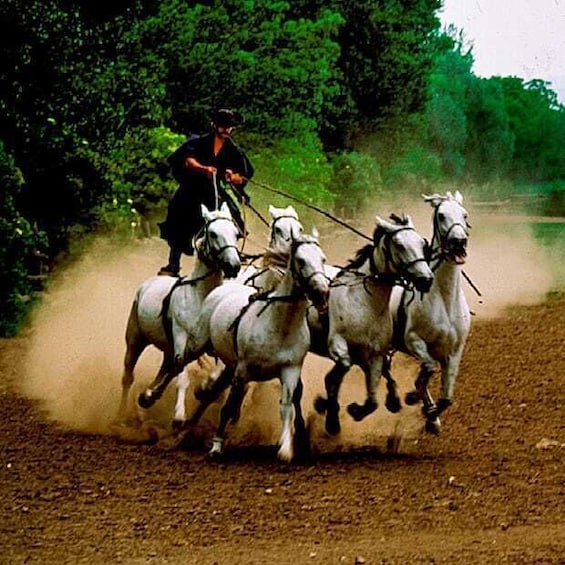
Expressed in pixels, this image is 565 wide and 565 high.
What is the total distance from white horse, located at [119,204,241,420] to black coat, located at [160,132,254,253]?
0.66 metres

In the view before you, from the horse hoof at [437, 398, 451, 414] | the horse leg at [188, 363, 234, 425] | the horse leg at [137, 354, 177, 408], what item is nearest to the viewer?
the horse hoof at [437, 398, 451, 414]

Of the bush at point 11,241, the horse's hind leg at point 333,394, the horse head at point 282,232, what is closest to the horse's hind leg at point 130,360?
the horse's hind leg at point 333,394

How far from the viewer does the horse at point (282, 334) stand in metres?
11.2

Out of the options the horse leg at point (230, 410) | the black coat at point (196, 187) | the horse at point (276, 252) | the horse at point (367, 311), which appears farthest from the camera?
the black coat at point (196, 187)

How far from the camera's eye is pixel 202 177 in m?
14.4

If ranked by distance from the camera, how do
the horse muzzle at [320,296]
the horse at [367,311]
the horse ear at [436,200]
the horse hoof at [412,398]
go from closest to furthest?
1. the horse muzzle at [320,296]
2. the horse at [367,311]
3. the horse ear at [436,200]
4. the horse hoof at [412,398]

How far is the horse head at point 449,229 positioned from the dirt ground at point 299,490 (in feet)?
5.33

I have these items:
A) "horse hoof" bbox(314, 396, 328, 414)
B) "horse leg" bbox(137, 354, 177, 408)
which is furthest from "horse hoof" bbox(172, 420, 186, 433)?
"horse hoof" bbox(314, 396, 328, 414)

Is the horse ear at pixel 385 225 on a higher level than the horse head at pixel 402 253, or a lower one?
higher

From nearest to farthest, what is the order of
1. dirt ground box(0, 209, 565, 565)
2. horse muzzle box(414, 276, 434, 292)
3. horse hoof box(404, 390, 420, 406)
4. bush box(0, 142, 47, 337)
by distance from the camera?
dirt ground box(0, 209, 565, 565) → horse muzzle box(414, 276, 434, 292) → horse hoof box(404, 390, 420, 406) → bush box(0, 142, 47, 337)

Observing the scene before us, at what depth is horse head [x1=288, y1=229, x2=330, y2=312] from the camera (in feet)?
36.3

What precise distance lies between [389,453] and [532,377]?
5.12 meters

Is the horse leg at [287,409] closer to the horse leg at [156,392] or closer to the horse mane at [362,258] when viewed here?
the horse mane at [362,258]

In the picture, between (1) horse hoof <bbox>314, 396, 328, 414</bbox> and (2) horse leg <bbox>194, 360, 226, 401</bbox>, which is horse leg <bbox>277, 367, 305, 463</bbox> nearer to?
(1) horse hoof <bbox>314, 396, 328, 414</bbox>
